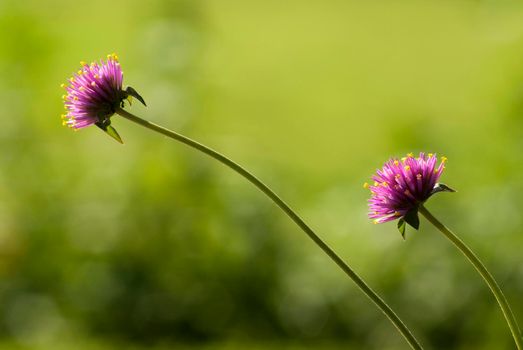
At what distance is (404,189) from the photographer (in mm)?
1337

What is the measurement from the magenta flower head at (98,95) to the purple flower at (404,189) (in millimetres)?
324

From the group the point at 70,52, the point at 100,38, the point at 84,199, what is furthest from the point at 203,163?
the point at 100,38

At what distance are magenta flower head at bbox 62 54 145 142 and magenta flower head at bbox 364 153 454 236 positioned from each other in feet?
1.07

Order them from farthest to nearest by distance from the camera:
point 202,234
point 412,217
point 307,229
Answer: point 202,234, point 412,217, point 307,229

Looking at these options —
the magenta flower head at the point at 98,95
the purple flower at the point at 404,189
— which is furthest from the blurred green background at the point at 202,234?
the magenta flower head at the point at 98,95

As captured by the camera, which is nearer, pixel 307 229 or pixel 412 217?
pixel 307 229

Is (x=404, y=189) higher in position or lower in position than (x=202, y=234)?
lower

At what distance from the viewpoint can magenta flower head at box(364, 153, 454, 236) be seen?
133 centimetres

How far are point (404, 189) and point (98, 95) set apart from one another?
40cm

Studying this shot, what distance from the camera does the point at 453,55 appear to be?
844 cm

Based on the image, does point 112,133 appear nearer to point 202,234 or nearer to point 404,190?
point 404,190

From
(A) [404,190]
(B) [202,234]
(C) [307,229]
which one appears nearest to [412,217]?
(A) [404,190]

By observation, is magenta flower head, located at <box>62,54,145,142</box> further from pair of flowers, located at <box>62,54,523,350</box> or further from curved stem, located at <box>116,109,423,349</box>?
curved stem, located at <box>116,109,423,349</box>

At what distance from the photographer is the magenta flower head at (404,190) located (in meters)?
1.33
